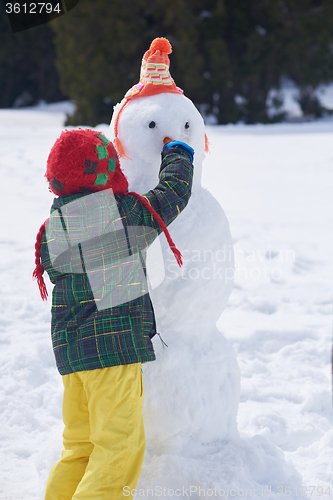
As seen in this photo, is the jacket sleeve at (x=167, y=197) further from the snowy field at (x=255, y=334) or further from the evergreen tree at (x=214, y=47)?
the evergreen tree at (x=214, y=47)

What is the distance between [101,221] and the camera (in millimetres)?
1380

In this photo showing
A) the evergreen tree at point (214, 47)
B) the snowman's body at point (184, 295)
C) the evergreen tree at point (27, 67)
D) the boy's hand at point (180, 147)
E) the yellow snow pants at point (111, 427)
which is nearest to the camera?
the yellow snow pants at point (111, 427)

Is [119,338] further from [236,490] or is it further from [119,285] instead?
[236,490]

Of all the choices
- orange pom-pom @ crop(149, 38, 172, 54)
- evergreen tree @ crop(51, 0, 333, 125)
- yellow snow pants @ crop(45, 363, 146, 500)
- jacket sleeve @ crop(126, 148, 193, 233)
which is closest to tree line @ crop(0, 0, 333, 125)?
evergreen tree @ crop(51, 0, 333, 125)

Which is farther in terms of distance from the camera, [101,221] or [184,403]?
[184,403]

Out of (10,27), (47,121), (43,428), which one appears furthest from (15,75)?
(43,428)

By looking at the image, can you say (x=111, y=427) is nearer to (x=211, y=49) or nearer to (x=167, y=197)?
(x=167, y=197)

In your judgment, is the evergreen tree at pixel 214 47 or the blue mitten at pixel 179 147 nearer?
the blue mitten at pixel 179 147

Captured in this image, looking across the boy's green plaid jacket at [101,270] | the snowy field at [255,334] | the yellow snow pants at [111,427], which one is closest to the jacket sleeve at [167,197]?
the boy's green plaid jacket at [101,270]

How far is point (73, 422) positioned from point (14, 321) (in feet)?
5.22

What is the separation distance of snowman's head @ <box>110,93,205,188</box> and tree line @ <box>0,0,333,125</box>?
809 centimetres

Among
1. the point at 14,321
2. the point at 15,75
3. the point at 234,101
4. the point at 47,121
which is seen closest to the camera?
the point at 14,321

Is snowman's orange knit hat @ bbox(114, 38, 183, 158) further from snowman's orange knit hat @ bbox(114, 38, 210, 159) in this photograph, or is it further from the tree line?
the tree line

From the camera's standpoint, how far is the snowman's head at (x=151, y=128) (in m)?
1.66
